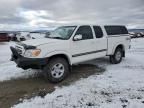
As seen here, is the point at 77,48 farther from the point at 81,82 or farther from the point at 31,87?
the point at 31,87

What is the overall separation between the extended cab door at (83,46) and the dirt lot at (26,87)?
0.64 meters

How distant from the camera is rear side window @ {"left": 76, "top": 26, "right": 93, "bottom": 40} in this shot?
6.33 metres

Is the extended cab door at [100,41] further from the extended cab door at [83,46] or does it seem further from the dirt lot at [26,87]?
the dirt lot at [26,87]

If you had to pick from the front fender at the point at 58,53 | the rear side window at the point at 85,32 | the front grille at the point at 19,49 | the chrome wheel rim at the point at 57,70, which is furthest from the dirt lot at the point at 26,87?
the rear side window at the point at 85,32

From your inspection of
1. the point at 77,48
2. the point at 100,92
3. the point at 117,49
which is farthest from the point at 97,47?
the point at 100,92

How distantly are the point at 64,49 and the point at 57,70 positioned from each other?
0.72 m

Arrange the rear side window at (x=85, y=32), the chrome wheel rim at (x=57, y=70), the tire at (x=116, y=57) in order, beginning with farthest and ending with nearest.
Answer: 1. the tire at (x=116, y=57)
2. the rear side window at (x=85, y=32)
3. the chrome wheel rim at (x=57, y=70)

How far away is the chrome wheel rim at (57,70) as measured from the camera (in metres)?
5.47

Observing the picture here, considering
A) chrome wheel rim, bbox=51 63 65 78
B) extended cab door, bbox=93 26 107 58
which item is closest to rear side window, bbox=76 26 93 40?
extended cab door, bbox=93 26 107 58

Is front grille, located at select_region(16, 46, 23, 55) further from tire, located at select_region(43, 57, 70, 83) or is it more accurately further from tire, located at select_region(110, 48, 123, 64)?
tire, located at select_region(110, 48, 123, 64)

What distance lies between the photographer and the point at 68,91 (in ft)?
16.2

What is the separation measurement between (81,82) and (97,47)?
1.88 meters

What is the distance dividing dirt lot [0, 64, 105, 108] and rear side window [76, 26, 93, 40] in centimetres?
141

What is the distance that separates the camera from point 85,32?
258 inches
